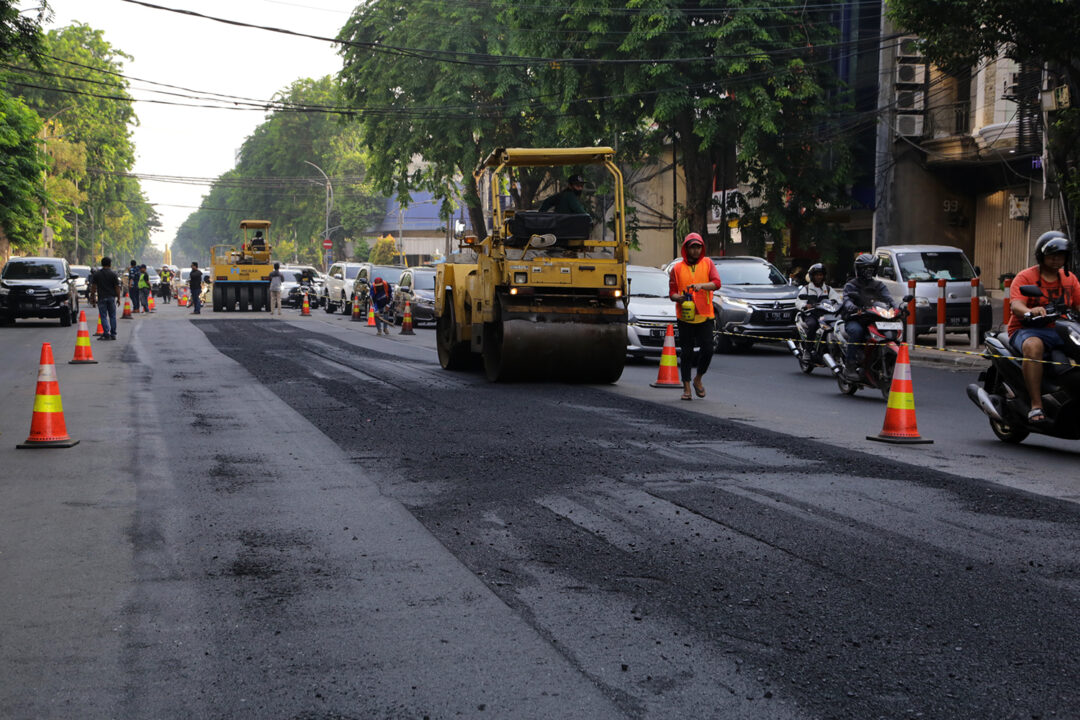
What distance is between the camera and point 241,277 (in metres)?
44.6

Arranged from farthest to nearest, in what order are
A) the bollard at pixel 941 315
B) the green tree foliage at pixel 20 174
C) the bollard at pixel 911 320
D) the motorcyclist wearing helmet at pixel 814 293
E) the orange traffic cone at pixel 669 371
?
1. the green tree foliage at pixel 20 174
2. the bollard at pixel 911 320
3. the bollard at pixel 941 315
4. the motorcyclist wearing helmet at pixel 814 293
5. the orange traffic cone at pixel 669 371

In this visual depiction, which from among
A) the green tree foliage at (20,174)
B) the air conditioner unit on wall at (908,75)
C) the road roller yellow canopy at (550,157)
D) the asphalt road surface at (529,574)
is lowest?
the asphalt road surface at (529,574)

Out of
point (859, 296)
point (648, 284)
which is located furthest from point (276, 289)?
point (859, 296)

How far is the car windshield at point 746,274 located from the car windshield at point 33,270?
18.8m

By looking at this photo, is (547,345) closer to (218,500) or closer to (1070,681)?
(218,500)

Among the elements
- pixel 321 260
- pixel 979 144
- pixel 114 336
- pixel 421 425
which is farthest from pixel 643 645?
pixel 321 260

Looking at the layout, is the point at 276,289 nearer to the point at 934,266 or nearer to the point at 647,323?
the point at 934,266

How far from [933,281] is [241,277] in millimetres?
27243

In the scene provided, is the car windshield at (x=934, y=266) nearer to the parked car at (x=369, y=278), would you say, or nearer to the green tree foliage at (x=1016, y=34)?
the green tree foliage at (x=1016, y=34)

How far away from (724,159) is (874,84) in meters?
4.75

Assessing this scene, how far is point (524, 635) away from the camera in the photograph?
482cm

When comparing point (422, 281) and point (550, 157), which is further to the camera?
point (422, 281)

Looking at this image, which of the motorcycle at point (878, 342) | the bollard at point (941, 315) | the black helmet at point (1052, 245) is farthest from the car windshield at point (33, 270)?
the black helmet at point (1052, 245)

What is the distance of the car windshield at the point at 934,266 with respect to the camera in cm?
2506
